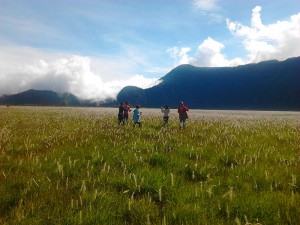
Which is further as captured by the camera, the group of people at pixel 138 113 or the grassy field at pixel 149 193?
the group of people at pixel 138 113

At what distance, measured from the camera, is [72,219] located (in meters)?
4.89

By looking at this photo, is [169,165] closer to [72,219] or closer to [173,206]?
[173,206]

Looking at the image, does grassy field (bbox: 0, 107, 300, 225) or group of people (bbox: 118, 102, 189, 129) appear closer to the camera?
grassy field (bbox: 0, 107, 300, 225)

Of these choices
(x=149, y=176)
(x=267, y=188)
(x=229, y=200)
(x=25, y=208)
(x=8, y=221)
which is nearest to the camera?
(x=8, y=221)

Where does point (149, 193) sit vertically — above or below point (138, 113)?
below

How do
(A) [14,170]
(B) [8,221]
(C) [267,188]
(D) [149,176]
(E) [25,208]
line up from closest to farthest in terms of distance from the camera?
(B) [8,221], (E) [25,208], (C) [267,188], (D) [149,176], (A) [14,170]

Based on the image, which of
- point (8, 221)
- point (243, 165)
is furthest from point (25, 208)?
point (243, 165)

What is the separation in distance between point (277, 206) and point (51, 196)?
3798 mm

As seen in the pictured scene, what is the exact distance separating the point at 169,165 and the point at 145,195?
2.91 metres

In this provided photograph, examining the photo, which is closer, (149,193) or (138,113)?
(149,193)

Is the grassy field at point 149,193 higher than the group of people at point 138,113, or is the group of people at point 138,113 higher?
the group of people at point 138,113

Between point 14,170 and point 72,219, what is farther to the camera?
point 14,170

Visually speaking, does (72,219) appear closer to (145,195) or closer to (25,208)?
(25,208)

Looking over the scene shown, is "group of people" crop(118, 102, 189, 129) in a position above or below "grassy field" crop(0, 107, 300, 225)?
above
